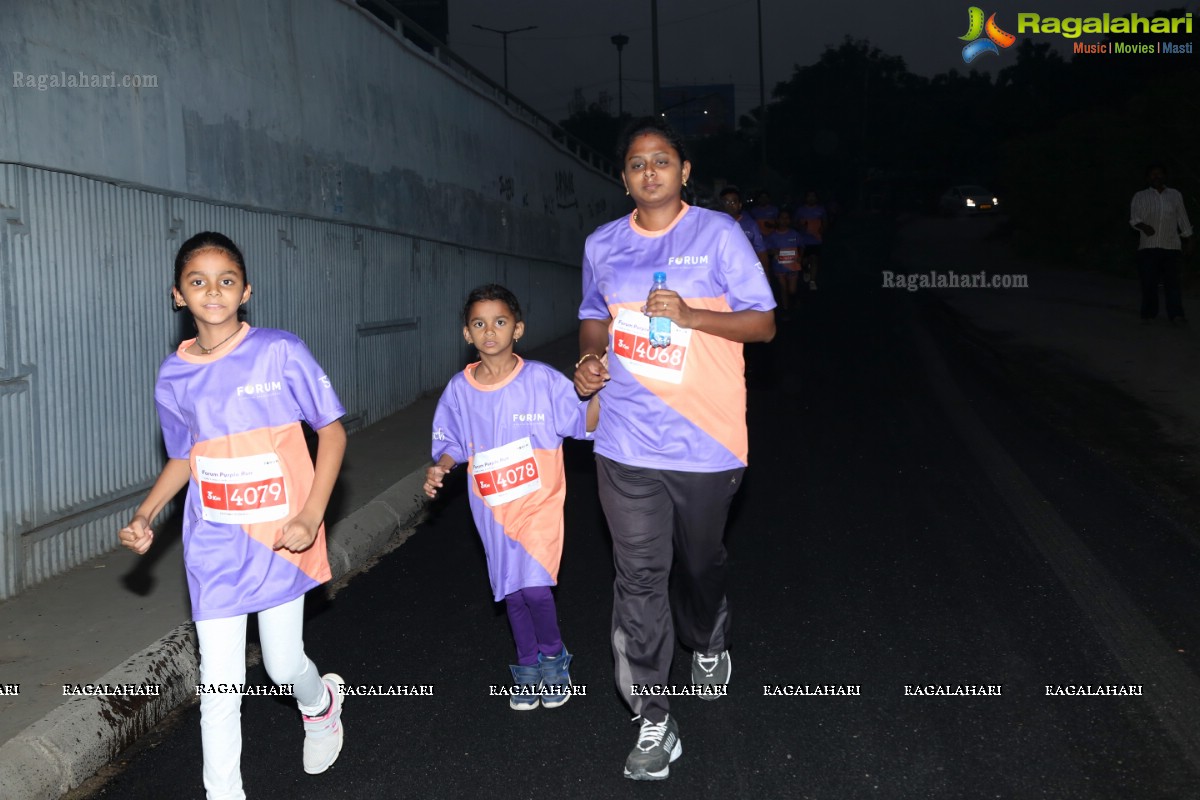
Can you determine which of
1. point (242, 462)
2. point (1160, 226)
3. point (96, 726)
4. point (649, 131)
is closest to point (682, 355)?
point (649, 131)

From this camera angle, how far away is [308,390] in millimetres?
3934

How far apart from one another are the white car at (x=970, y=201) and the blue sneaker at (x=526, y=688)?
51.5m

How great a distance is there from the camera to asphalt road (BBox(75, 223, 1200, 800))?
4129mm

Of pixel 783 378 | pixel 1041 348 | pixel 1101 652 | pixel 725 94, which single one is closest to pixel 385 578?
pixel 1101 652

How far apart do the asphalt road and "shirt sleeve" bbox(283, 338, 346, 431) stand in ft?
4.13

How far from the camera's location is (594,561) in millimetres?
6895

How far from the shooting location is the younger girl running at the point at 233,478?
12.5 ft

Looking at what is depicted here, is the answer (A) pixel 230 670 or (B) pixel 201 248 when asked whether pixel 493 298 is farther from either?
(A) pixel 230 670

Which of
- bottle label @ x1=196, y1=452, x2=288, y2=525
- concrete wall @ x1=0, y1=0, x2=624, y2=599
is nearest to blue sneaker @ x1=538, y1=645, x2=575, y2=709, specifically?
A: bottle label @ x1=196, y1=452, x2=288, y2=525

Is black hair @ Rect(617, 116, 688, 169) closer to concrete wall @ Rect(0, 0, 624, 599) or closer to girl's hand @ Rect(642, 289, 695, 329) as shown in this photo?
girl's hand @ Rect(642, 289, 695, 329)

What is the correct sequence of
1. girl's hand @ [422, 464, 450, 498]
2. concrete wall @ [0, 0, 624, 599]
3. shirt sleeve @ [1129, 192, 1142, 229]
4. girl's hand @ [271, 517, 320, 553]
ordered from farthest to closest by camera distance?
shirt sleeve @ [1129, 192, 1142, 229] → concrete wall @ [0, 0, 624, 599] → girl's hand @ [422, 464, 450, 498] → girl's hand @ [271, 517, 320, 553]

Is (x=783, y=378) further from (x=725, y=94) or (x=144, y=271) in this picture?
(x=725, y=94)

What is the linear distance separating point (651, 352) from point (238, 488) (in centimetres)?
141

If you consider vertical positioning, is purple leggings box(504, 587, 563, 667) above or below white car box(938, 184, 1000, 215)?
below
